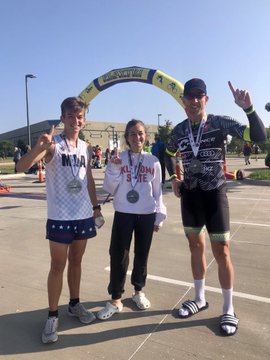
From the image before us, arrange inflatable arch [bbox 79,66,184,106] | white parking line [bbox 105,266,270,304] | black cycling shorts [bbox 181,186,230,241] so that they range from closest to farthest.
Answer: black cycling shorts [bbox 181,186,230,241] < white parking line [bbox 105,266,270,304] < inflatable arch [bbox 79,66,184,106]

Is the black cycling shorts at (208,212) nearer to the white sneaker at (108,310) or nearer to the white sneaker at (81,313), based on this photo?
the white sneaker at (108,310)

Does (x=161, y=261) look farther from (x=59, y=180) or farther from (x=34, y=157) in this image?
(x=34, y=157)

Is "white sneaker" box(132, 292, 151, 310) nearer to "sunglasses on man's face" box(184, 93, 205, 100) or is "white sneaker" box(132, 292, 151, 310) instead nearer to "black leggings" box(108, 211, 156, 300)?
"black leggings" box(108, 211, 156, 300)

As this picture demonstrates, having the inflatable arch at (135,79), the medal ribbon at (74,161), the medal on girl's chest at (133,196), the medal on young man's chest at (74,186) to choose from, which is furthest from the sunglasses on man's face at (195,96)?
the inflatable arch at (135,79)

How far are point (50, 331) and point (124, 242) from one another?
3.24ft

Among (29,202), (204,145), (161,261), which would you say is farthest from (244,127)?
(29,202)

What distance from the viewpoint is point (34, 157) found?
2.75 meters

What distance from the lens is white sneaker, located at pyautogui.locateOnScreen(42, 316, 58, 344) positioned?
9.66ft

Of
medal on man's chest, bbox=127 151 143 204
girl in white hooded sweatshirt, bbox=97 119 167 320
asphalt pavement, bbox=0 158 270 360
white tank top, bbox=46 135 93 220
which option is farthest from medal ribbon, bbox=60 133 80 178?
asphalt pavement, bbox=0 158 270 360

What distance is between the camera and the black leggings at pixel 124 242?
3.40 metres

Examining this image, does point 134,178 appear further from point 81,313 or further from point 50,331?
point 50,331

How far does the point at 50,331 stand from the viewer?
2.99 m

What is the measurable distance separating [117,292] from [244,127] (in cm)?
193

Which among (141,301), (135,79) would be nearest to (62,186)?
(141,301)
